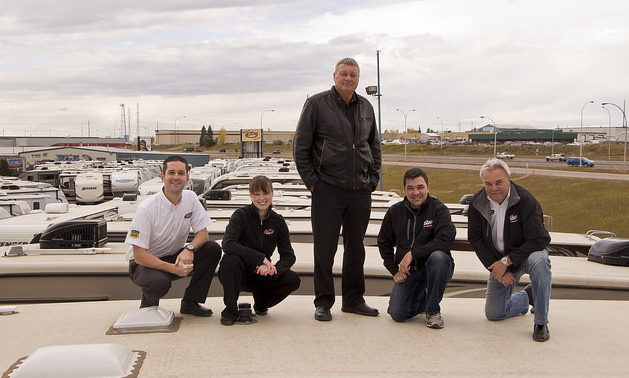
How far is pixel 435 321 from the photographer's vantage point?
445 cm

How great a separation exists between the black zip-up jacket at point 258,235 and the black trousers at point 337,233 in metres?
0.27

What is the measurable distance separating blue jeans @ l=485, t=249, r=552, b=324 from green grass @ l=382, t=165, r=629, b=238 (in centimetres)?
1448

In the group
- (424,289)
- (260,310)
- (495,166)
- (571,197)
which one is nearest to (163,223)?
(260,310)

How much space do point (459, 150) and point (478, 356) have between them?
249 ft

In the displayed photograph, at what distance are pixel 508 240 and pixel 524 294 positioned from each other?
0.70 metres

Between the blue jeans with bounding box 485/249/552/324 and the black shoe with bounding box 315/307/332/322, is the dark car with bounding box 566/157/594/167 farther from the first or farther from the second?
the black shoe with bounding box 315/307/332/322

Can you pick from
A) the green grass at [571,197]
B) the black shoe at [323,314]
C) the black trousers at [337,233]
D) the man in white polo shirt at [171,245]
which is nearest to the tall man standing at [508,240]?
the black trousers at [337,233]

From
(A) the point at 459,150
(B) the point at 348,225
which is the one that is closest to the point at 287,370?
(B) the point at 348,225

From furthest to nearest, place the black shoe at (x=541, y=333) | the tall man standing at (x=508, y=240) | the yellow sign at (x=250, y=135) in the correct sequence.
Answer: the yellow sign at (x=250, y=135)
the tall man standing at (x=508, y=240)
the black shoe at (x=541, y=333)

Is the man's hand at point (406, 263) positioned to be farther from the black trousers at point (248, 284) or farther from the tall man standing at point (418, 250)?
the black trousers at point (248, 284)

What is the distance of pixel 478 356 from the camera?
3838 millimetres

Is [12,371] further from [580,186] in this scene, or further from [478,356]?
[580,186]

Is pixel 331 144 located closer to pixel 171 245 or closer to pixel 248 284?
pixel 248 284

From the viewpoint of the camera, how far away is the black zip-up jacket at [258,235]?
454 cm
